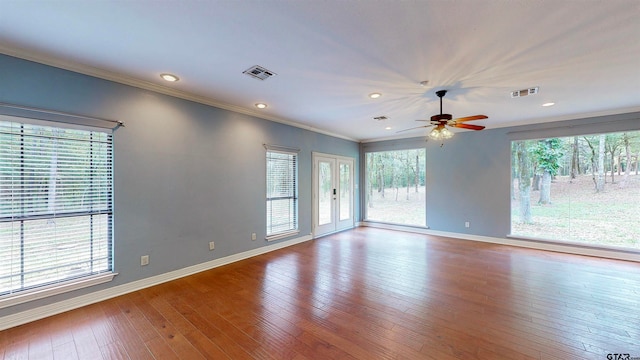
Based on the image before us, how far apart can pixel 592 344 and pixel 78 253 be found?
4962 mm

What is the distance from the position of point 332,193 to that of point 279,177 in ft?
5.87

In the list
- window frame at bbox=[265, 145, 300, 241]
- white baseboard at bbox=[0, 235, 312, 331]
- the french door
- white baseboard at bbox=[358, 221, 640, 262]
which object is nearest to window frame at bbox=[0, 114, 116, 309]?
white baseboard at bbox=[0, 235, 312, 331]

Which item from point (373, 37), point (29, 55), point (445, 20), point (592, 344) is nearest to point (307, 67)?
point (373, 37)

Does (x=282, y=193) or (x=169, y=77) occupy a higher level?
(x=169, y=77)

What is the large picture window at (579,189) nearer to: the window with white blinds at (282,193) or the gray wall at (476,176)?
the gray wall at (476,176)

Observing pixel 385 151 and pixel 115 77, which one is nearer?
pixel 115 77

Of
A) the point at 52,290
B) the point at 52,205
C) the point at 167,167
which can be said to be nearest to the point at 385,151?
the point at 167,167

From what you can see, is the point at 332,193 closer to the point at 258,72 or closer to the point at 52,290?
the point at 258,72

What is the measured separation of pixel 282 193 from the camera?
16.7 feet

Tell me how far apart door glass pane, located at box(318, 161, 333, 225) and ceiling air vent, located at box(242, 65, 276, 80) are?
3177 mm

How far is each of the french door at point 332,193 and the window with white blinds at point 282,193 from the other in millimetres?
619

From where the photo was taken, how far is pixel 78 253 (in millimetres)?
2730

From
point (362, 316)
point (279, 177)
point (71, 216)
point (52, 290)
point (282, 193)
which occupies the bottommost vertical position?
point (362, 316)

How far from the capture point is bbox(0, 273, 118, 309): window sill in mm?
2350
